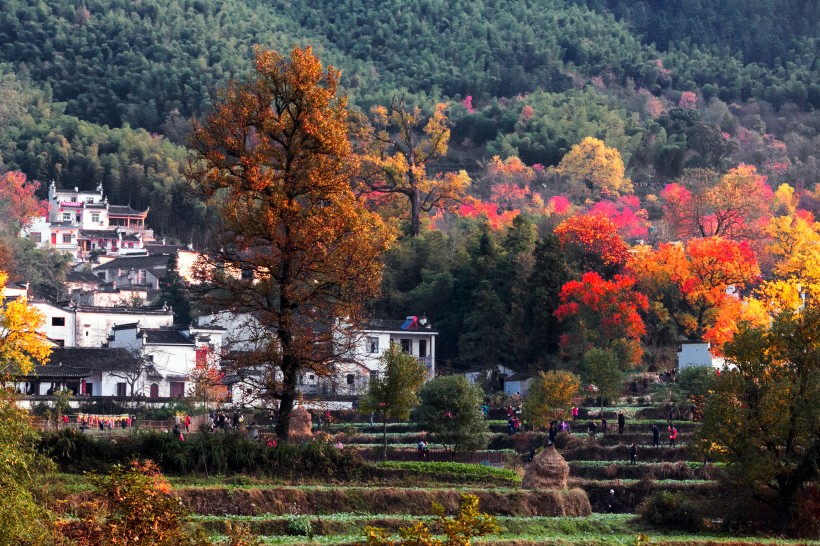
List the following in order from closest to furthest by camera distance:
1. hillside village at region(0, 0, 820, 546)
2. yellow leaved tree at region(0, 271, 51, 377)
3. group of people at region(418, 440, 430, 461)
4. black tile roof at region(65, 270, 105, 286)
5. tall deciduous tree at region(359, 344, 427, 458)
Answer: hillside village at region(0, 0, 820, 546), group of people at region(418, 440, 430, 461), yellow leaved tree at region(0, 271, 51, 377), tall deciduous tree at region(359, 344, 427, 458), black tile roof at region(65, 270, 105, 286)

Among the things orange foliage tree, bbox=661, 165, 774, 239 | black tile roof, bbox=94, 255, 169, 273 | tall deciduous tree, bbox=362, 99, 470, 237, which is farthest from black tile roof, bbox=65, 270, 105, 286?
orange foliage tree, bbox=661, 165, 774, 239

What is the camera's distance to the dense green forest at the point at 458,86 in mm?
112688

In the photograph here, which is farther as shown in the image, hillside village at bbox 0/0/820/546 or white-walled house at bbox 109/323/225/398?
white-walled house at bbox 109/323/225/398

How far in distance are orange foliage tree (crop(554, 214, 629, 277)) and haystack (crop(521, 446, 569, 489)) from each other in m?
31.5

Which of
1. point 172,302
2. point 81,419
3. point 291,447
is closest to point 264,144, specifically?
point 291,447

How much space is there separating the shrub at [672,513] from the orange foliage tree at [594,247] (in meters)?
33.3

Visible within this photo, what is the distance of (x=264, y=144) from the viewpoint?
109 feet

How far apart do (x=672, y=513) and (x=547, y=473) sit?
3.40 meters

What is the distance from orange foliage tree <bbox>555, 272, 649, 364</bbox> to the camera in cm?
5919

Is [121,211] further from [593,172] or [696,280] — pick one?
[696,280]

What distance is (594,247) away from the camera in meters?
66.4

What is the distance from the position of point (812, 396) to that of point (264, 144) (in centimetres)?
1413

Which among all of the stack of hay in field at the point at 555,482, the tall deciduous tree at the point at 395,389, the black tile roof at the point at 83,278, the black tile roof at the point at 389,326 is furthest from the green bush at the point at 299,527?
the black tile roof at the point at 83,278

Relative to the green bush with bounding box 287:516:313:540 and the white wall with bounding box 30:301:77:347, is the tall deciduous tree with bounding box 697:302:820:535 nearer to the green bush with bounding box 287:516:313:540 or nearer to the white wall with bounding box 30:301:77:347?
the green bush with bounding box 287:516:313:540
